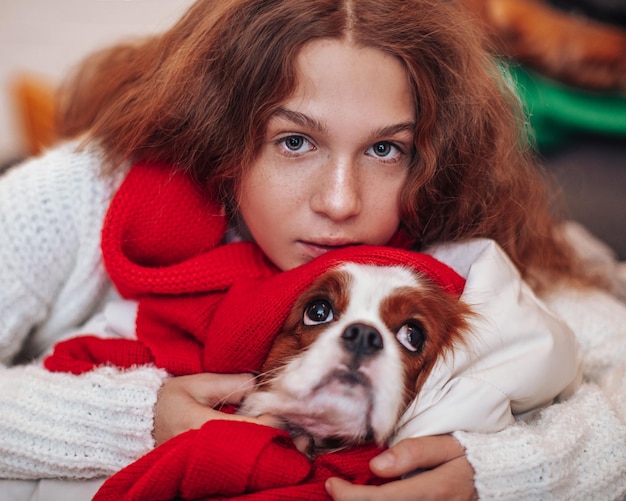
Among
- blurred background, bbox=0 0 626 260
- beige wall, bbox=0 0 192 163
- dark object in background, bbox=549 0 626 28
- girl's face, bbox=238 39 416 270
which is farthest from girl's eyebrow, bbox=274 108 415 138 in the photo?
beige wall, bbox=0 0 192 163

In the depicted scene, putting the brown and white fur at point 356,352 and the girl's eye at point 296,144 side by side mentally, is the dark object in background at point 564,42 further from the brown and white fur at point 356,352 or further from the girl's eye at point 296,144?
the brown and white fur at point 356,352

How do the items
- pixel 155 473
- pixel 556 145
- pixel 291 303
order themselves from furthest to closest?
pixel 556 145 < pixel 291 303 < pixel 155 473

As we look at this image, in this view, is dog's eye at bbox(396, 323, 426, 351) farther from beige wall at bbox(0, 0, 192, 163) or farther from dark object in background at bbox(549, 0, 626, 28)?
beige wall at bbox(0, 0, 192, 163)

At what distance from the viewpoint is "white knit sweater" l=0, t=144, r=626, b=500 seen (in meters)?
0.93

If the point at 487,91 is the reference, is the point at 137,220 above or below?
below

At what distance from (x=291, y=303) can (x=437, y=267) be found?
246 millimetres

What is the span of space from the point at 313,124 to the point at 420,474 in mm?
530

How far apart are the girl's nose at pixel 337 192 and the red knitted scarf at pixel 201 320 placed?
0.21ft

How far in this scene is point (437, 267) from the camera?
1049 mm

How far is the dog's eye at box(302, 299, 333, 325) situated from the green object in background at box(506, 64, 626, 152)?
62.9 inches

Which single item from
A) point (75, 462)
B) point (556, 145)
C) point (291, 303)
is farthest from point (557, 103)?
point (75, 462)

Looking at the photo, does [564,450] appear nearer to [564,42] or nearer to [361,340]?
[361,340]

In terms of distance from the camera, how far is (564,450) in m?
0.93

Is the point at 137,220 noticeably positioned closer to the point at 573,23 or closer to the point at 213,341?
the point at 213,341
